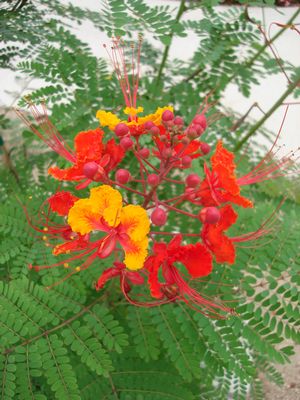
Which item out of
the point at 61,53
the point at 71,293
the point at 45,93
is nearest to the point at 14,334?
the point at 71,293

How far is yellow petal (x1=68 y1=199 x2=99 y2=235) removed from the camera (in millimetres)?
1013

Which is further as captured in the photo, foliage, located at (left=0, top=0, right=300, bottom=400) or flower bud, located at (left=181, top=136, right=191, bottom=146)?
foliage, located at (left=0, top=0, right=300, bottom=400)

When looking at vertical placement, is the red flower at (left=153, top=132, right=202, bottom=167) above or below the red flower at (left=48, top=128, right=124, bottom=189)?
above

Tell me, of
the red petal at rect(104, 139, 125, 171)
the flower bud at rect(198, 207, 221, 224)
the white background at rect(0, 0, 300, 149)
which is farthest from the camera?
the white background at rect(0, 0, 300, 149)

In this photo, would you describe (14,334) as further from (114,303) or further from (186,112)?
(186,112)

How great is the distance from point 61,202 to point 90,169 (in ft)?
0.46

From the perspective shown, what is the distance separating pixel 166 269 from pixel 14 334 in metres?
0.37

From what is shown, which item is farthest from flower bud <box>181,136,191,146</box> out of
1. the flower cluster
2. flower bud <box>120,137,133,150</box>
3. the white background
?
the white background

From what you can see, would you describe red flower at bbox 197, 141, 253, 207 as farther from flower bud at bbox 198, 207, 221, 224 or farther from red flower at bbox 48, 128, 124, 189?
→ red flower at bbox 48, 128, 124, 189

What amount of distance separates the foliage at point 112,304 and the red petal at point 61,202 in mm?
229

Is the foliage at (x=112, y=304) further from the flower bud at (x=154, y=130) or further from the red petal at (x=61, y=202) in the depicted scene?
the flower bud at (x=154, y=130)

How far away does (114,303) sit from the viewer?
1436 millimetres

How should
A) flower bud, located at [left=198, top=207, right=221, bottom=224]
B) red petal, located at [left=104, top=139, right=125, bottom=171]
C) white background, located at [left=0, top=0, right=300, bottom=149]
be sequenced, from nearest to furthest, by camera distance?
flower bud, located at [left=198, top=207, right=221, bottom=224] < red petal, located at [left=104, top=139, right=125, bottom=171] < white background, located at [left=0, top=0, right=300, bottom=149]

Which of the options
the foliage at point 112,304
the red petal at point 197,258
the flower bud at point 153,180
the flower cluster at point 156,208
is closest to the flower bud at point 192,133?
the flower cluster at point 156,208
